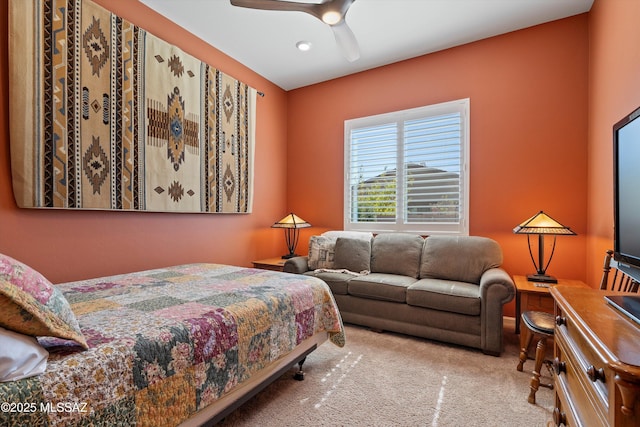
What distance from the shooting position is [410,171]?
3.66 metres

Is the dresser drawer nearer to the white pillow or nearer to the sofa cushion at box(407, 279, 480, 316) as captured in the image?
the sofa cushion at box(407, 279, 480, 316)

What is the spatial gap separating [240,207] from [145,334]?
256cm

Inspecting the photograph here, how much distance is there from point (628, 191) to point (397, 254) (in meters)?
2.18

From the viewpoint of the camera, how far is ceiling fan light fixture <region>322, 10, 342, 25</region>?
205cm

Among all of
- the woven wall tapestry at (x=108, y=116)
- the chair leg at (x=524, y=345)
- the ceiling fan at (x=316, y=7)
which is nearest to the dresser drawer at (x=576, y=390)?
the chair leg at (x=524, y=345)

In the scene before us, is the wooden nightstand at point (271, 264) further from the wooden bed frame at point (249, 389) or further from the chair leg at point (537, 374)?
the chair leg at point (537, 374)

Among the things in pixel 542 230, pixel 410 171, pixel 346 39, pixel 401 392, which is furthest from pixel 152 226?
pixel 542 230

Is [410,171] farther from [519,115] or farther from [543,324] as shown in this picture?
[543,324]

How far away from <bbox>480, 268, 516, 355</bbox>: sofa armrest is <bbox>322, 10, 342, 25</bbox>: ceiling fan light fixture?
2.30 meters

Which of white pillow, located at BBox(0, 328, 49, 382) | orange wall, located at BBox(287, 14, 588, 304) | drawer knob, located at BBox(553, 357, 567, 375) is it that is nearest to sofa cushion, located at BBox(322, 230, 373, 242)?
orange wall, located at BBox(287, 14, 588, 304)

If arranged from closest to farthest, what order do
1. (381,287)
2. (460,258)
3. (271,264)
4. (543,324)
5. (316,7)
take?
(543,324) < (316,7) < (381,287) < (460,258) < (271,264)

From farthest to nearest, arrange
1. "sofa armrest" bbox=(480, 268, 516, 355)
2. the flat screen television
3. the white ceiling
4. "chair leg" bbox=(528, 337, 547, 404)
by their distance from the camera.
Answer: the white ceiling → "sofa armrest" bbox=(480, 268, 516, 355) → "chair leg" bbox=(528, 337, 547, 404) → the flat screen television

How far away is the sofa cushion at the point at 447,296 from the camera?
249 centimetres

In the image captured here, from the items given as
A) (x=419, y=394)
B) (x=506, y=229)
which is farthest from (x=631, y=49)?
(x=419, y=394)
